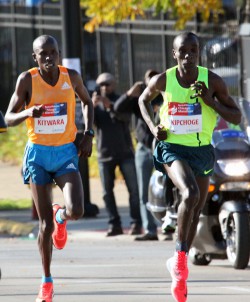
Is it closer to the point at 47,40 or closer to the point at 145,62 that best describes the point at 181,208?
the point at 47,40

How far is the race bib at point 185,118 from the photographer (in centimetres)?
1029

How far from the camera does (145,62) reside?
25.8 meters

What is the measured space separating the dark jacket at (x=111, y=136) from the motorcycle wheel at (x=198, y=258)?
3179 millimetres

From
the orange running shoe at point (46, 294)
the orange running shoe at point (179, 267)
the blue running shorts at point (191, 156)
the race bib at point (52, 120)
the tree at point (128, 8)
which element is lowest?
the orange running shoe at point (46, 294)

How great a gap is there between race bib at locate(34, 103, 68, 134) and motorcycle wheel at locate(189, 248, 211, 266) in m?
3.14

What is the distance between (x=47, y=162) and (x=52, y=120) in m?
0.31

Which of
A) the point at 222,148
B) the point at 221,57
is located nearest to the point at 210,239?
the point at 222,148

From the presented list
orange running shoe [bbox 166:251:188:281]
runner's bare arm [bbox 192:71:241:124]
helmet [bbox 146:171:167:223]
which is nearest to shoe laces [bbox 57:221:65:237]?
orange running shoe [bbox 166:251:188:281]

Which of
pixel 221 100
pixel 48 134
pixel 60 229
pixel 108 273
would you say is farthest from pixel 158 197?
pixel 48 134

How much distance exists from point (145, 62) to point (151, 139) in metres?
10.5

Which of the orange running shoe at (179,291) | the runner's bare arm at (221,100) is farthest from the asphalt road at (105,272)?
the runner's bare arm at (221,100)

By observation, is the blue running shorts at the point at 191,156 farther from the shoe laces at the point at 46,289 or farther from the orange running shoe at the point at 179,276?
the shoe laces at the point at 46,289

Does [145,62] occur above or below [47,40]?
below

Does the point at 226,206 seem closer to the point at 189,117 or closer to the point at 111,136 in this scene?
the point at 189,117
